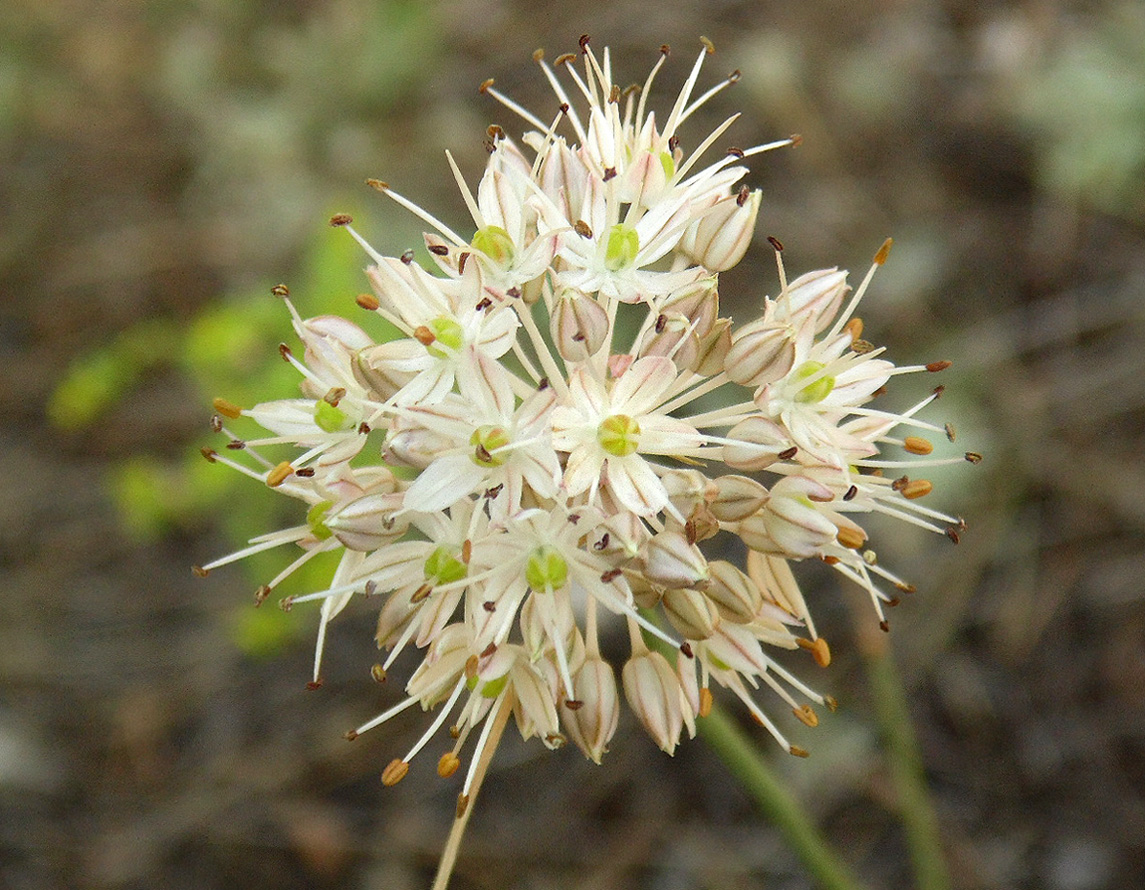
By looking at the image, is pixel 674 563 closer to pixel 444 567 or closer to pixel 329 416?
pixel 444 567

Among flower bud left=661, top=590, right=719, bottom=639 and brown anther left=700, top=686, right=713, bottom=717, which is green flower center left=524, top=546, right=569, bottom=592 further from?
brown anther left=700, top=686, right=713, bottom=717

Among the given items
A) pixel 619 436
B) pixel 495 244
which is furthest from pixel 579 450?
pixel 495 244

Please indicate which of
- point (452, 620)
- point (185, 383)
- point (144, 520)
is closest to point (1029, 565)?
point (452, 620)

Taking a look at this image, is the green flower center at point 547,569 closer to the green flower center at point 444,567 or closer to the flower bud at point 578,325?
the green flower center at point 444,567

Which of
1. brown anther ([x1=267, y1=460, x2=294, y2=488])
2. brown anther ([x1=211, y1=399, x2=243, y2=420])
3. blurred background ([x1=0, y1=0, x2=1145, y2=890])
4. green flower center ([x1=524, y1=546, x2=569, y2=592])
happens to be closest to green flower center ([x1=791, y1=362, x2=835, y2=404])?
green flower center ([x1=524, y1=546, x2=569, y2=592])

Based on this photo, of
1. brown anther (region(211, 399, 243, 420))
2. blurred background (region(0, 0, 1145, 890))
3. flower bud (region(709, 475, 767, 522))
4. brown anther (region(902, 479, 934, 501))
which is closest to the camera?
flower bud (region(709, 475, 767, 522))

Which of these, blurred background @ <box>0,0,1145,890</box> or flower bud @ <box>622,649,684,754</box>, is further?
blurred background @ <box>0,0,1145,890</box>

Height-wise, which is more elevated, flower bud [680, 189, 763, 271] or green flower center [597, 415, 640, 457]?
flower bud [680, 189, 763, 271]
